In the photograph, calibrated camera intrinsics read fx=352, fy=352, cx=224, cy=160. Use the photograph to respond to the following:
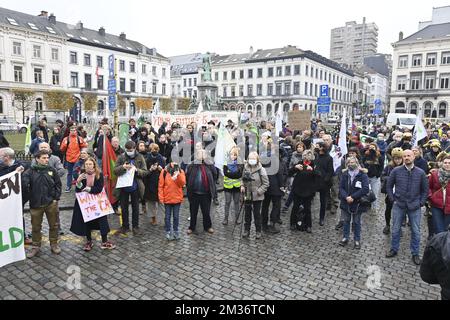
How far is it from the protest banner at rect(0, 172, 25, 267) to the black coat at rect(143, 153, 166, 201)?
2816 millimetres

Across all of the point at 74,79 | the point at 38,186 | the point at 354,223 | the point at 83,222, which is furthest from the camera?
the point at 74,79

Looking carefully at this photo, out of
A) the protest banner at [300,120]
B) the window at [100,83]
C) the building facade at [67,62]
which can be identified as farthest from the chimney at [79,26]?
the protest banner at [300,120]

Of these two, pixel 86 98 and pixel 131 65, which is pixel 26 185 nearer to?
pixel 86 98

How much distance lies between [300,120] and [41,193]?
11.5 m

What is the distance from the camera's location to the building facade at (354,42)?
14062 centimetres

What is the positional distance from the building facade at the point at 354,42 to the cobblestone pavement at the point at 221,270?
470 feet

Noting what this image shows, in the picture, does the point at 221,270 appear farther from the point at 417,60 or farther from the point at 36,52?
the point at 417,60

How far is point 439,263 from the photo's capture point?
3.48 m

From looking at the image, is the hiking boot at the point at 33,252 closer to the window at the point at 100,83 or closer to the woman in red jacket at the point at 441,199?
the woman in red jacket at the point at 441,199

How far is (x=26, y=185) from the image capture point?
20.2ft

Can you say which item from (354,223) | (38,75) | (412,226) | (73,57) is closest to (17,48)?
(38,75)

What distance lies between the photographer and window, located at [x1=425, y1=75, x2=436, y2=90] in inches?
2494

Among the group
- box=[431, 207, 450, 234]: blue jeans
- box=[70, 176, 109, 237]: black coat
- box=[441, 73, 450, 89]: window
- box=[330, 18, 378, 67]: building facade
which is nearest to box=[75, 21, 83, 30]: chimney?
box=[70, 176, 109, 237]: black coat

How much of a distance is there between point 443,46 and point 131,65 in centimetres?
5580
